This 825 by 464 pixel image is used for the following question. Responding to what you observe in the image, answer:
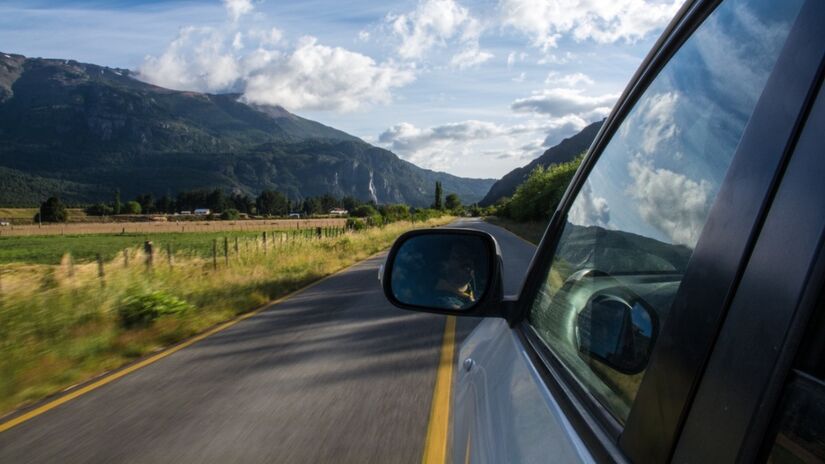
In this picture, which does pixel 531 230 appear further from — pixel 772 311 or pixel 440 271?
pixel 772 311

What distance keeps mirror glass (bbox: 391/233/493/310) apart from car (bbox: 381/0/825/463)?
0.84 ft

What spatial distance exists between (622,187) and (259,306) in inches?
442

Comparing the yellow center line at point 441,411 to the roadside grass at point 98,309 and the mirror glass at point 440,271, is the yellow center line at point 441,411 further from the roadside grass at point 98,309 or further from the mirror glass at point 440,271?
the roadside grass at point 98,309

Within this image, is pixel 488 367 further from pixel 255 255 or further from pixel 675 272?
pixel 255 255

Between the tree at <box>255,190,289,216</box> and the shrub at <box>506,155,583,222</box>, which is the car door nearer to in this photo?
the shrub at <box>506,155,583,222</box>

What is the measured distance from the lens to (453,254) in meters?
2.50

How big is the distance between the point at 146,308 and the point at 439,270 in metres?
8.79

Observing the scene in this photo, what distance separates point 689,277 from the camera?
949 millimetres

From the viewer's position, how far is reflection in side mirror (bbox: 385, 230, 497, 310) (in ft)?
7.73

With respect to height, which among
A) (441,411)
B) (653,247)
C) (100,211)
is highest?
(653,247)

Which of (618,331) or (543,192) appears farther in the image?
(543,192)

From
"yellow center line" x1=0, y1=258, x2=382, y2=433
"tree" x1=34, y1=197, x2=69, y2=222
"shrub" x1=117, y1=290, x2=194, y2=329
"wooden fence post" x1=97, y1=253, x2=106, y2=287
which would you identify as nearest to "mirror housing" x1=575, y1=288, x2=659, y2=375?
"yellow center line" x1=0, y1=258, x2=382, y2=433

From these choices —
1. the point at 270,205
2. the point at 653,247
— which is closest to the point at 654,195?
the point at 653,247

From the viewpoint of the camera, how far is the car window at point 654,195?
3.38ft
